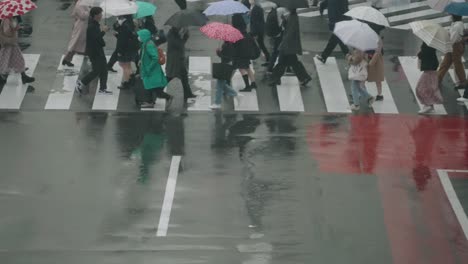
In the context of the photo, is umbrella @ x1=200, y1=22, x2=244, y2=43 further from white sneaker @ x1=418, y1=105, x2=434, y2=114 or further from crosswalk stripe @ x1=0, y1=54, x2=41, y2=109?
crosswalk stripe @ x1=0, y1=54, x2=41, y2=109

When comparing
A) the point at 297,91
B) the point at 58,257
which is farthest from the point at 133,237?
the point at 297,91

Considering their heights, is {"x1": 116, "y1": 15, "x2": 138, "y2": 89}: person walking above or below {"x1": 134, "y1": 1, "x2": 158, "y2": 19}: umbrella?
below

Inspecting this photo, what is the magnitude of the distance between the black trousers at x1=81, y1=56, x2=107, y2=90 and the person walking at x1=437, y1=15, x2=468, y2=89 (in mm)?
6896

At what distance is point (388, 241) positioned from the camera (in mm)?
16906

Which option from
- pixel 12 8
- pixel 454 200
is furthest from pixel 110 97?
pixel 454 200

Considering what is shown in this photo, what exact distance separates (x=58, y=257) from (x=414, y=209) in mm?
5660

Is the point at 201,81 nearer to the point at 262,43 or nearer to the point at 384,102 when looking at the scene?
the point at 262,43

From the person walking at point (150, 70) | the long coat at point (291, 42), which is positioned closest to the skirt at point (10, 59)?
the person walking at point (150, 70)

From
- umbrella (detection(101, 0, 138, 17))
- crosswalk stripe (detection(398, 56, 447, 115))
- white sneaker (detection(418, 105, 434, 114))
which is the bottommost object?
crosswalk stripe (detection(398, 56, 447, 115))

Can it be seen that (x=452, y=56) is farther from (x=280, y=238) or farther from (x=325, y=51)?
(x=280, y=238)

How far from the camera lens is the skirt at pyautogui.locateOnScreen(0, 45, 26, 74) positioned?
23.3m

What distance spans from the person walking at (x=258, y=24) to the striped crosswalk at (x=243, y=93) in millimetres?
565

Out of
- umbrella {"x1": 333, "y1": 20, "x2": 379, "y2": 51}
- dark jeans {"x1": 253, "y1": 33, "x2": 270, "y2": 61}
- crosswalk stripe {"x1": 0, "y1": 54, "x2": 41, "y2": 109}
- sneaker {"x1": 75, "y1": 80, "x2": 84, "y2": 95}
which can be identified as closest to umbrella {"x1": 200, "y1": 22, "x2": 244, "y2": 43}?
umbrella {"x1": 333, "y1": 20, "x2": 379, "y2": 51}

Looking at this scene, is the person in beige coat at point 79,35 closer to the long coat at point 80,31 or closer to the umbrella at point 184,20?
the long coat at point 80,31
